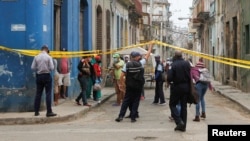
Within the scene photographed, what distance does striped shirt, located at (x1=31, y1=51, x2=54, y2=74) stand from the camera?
43.9 feet

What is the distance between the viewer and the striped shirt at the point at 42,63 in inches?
526

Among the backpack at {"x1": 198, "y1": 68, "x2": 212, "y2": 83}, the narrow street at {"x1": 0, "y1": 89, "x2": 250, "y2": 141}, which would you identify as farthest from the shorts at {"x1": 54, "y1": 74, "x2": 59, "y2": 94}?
the backpack at {"x1": 198, "y1": 68, "x2": 212, "y2": 83}

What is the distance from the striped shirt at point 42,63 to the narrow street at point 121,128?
145 centimetres

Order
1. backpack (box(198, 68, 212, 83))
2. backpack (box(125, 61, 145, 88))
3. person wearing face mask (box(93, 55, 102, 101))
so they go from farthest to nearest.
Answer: person wearing face mask (box(93, 55, 102, 101))
backpack (box(198, 68, 212, 83))
backpack (box(125, 61, 145, 88))

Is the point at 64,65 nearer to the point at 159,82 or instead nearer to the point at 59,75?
the point at 59,75

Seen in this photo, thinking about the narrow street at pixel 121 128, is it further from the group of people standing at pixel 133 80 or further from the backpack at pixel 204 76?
the backpack at pixel 204 76

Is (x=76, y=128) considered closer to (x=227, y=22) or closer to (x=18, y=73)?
(x=18, y=73)

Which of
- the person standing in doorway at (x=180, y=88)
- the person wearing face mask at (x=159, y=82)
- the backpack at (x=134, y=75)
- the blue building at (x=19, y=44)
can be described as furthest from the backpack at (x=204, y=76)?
the blue building at (x=19, y=44)

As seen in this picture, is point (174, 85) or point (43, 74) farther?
point (43, 74)

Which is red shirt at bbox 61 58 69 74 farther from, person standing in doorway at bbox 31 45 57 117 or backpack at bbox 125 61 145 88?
backpack at bbox 125 61 145 88

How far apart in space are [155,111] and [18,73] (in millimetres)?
4212

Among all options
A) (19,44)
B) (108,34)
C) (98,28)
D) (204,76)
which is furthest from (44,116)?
(108,34)

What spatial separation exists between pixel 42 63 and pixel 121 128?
9.51 ft

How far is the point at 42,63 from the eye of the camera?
13.4 meters
